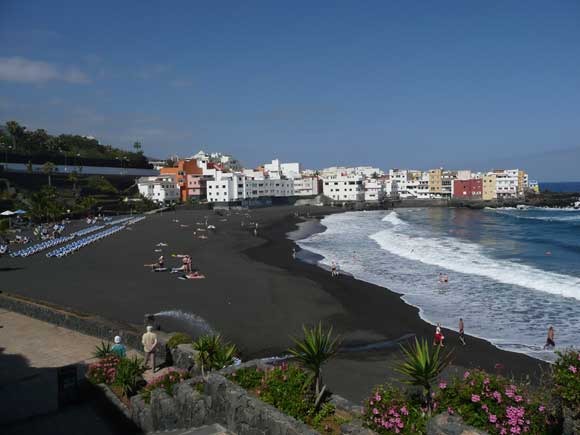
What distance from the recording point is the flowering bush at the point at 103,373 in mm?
8719

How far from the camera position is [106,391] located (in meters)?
8.52

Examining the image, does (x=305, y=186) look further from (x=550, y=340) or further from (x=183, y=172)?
(x=550, y=340)

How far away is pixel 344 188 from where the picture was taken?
11650 cm

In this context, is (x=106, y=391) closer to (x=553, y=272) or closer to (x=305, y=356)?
(x=305, y=356)

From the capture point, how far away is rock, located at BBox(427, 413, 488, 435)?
4.83m

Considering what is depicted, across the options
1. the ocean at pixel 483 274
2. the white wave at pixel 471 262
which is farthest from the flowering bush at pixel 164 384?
the white wave at pixel 471 262

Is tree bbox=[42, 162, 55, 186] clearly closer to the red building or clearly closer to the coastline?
the coastline

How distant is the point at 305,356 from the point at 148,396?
10.3ft

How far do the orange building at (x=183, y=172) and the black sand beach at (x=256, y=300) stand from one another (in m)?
60.2

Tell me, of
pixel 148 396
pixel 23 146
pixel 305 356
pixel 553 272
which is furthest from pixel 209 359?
pixel 23 146

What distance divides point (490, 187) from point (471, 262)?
92570 mm

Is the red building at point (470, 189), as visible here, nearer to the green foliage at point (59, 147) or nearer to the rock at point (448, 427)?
the green foliage at point (59, 147)

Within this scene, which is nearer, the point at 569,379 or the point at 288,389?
the point at 569,379

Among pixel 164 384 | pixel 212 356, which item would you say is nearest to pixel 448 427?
pixel 212 356
